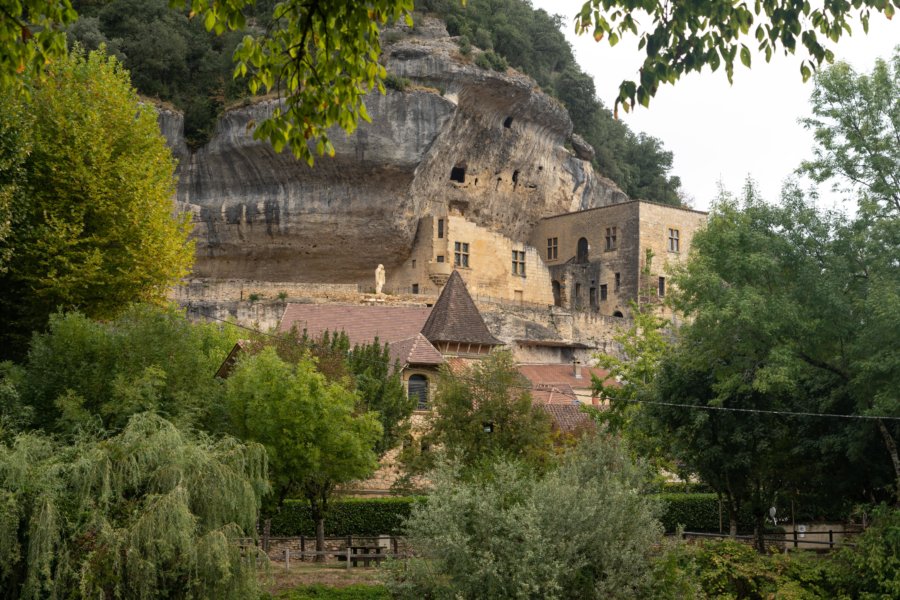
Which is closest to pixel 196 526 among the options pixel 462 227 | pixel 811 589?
pixel 811 589

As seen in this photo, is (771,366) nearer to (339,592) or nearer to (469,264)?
(339,592)

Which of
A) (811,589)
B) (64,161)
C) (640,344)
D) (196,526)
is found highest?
(64,161)

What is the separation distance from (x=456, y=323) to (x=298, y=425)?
18.6 m

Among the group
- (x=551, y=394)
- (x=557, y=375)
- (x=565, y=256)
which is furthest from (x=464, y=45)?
(x=551, y=394)

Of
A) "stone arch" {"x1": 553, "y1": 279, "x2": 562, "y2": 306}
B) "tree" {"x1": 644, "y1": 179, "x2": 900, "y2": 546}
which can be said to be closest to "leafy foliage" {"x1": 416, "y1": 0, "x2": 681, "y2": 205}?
"stone arch" {"x1": 553, "y1": 279, "x2": 562, "y2": 306}

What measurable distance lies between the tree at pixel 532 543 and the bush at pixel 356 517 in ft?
39.5

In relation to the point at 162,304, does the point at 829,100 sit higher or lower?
higher

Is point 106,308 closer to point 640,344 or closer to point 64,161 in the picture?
point 64,161

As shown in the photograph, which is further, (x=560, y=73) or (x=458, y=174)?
(x=560, y=73)

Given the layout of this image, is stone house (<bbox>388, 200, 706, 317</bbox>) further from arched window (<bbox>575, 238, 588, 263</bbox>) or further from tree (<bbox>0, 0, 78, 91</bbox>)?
tree (<bbox>0, 0, 78, 91</bbox>)

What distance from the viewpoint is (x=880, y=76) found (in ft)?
74.4

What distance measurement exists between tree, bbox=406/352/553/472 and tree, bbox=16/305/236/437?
6.33m

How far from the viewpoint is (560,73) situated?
7031 centimetres

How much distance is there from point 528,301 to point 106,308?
32736mm
